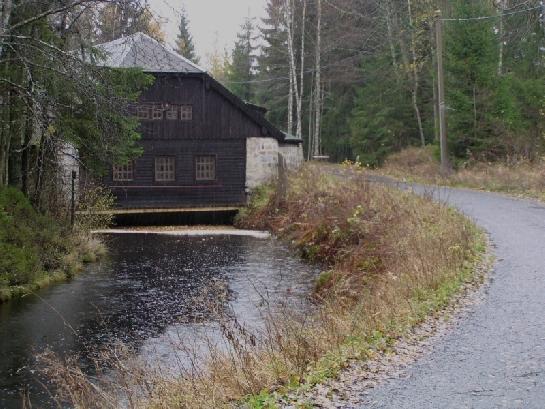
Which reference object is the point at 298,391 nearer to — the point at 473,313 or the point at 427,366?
the point at 427,366

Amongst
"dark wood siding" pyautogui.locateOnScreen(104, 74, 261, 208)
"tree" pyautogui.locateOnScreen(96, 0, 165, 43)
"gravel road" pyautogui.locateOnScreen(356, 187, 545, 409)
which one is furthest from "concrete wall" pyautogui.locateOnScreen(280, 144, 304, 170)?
"gravel road" pyautogui.locateOnScreen(356, 187, 545, 409)

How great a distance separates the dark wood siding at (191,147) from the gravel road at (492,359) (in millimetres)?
18202

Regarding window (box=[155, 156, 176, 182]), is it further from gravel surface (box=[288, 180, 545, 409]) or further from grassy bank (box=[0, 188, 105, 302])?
gravel surface (box=[288, 180, 545, 409])

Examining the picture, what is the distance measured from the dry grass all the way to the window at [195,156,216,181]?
666 centimetres

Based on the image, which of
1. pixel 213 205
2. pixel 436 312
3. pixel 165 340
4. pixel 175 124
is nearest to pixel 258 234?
pixel 213 205

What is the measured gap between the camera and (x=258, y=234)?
76.6 feet

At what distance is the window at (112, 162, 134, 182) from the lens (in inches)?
1086

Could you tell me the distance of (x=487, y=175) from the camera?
2698cm

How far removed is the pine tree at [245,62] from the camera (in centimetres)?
5559

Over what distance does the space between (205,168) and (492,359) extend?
22600 mm

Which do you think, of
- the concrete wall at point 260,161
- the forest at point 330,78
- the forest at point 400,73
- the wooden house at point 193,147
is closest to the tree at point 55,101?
the forest at point 330,78

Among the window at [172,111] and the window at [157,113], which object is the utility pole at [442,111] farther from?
the window at [157,113]

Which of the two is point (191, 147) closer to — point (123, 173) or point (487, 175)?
point (123, 173)

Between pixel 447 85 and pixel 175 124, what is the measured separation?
1385cm
